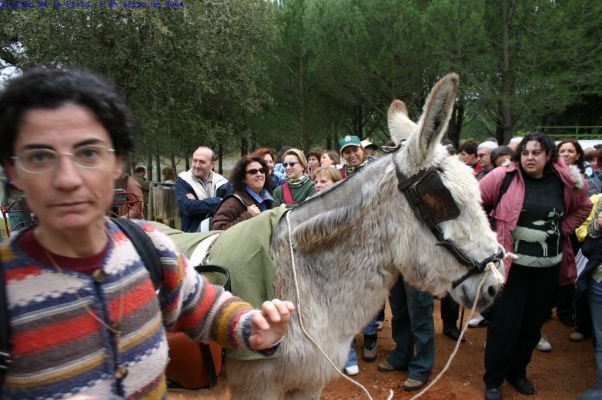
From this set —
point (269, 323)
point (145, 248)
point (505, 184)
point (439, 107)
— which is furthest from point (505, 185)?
point (145, 248)

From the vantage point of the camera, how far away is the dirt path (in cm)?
427

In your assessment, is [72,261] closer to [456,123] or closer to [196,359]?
[196,359]

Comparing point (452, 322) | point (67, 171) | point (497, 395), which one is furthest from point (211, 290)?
point (452, 322)

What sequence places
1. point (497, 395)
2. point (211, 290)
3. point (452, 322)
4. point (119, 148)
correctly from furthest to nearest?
point (452, 322) → point (497, 395) → point (211, 290) → point (119, 148)

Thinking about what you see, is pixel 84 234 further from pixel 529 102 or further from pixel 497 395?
pixel 529 102

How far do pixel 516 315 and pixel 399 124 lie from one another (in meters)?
2.57

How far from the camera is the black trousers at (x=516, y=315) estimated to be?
12.7ft

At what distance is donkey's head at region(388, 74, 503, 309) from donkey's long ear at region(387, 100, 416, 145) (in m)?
0.29

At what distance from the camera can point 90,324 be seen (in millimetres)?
1068

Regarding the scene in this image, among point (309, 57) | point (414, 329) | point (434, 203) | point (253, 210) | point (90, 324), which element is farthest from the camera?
point (309, 57)

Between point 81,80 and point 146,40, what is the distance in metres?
12.1

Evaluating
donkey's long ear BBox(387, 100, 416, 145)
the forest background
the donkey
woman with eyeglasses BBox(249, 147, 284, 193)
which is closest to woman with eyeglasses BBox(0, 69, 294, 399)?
the donkey

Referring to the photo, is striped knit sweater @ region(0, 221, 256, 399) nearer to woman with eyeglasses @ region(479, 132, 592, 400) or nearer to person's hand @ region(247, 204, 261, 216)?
person's hand @ region(247, 204, 261, 216)

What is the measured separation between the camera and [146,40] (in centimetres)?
1173
